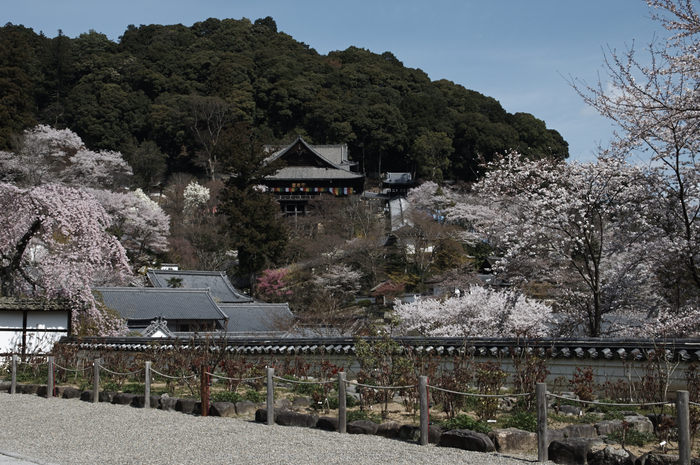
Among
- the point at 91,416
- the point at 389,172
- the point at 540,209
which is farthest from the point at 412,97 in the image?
the point at 91,416

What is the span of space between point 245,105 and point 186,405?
46.2m

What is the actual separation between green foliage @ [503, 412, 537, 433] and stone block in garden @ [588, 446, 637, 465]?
0.98 meters

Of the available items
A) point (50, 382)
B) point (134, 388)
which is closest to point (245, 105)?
point (50, 382)

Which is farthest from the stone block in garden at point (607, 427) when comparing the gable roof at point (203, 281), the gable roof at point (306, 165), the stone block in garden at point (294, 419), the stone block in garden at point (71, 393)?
the gable roof at point (306, 165)

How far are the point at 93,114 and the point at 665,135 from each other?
155 feet

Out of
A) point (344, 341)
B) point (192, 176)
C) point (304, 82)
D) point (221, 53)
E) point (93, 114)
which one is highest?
point (221, 53)

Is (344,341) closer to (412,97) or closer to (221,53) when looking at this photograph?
(412,97)

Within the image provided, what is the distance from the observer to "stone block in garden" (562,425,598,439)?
5766 millimetres

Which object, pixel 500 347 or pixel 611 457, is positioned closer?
pixel 611 457

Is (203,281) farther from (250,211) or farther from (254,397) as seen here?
(254,397)

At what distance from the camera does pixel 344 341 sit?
1106 centimetres

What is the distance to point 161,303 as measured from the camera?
22625 mm

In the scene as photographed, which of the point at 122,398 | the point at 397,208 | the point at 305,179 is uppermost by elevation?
the point at 305,179

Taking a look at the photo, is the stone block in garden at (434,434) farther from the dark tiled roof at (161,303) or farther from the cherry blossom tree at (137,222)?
the cherry blossom tree at (137,222)
